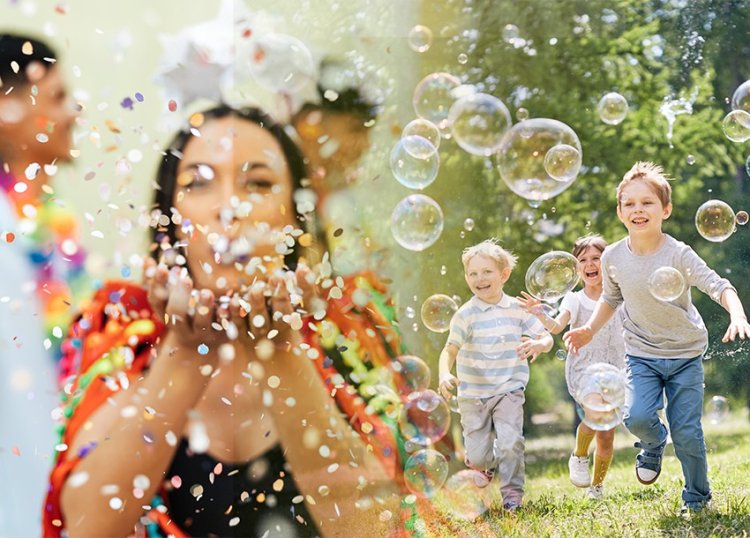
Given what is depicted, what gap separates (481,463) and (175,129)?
1790 millimetres

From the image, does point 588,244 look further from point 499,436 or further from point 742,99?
point 499,436

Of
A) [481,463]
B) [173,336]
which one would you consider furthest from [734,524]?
[173,336]

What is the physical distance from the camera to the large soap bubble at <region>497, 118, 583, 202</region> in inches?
151

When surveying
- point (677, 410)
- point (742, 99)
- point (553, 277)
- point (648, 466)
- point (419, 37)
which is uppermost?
point (419, 37)

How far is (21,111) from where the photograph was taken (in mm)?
3598

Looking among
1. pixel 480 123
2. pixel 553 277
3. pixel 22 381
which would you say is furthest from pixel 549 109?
pixel 22 381

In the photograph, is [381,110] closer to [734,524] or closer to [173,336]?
[173,336]

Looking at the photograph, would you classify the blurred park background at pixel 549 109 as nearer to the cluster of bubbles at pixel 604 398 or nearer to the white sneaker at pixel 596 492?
the white sneaker at pixel 596 492

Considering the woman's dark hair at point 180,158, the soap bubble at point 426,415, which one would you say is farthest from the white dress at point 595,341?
the woman's dark hair at point 180,158

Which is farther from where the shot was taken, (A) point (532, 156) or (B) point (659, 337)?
(A) point (532, 156)

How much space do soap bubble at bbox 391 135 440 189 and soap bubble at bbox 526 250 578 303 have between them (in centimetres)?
64

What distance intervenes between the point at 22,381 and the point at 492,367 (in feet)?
5.76

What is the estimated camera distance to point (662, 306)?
3.43 m

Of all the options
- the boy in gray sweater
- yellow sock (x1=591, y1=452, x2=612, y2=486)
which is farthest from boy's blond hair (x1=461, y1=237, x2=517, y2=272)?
yellow sock (x1=591, y1=452, x2=612, y2=486)
